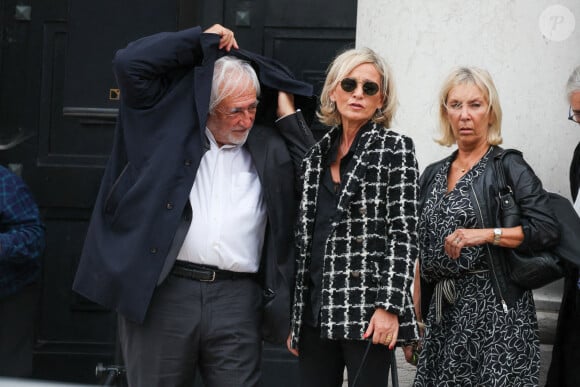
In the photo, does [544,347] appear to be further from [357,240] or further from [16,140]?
[16,140]

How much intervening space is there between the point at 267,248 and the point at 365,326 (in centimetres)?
54

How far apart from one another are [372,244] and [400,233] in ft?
0.38

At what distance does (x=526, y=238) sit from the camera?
4.52 m

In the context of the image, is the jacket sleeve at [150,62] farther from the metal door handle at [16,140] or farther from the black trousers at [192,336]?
the metal door handle at [16,140]

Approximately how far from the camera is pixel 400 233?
13.4 feet

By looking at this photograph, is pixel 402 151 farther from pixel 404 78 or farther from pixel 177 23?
pixel 177 23

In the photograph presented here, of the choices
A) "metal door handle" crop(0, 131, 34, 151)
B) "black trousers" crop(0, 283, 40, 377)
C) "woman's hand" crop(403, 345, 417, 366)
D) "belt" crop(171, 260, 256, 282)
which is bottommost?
"black trousers" crop(0, 283, 40, 377)

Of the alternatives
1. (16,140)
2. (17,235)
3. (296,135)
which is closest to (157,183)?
(296,135)

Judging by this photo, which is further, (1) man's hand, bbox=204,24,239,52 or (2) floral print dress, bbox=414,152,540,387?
(2) floral print dress, bbox=414,152,540,387

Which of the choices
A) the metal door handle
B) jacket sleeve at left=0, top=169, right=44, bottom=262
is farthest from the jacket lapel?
the metal door handle

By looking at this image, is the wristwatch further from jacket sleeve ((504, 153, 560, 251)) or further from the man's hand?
the man's hand

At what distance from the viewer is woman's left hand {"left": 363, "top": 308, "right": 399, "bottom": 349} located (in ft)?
13.2

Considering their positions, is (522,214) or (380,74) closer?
(380,74)

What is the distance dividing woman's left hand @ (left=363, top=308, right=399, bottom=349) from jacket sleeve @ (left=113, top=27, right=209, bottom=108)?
1213 millimetres
